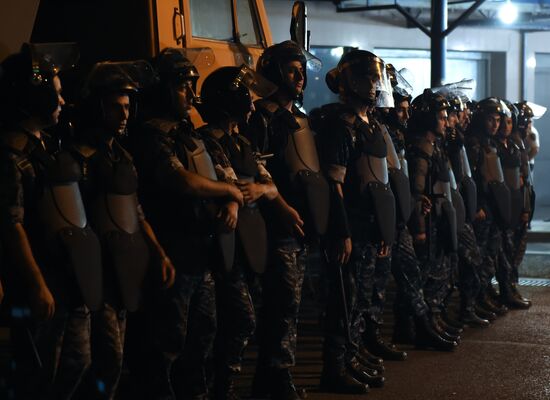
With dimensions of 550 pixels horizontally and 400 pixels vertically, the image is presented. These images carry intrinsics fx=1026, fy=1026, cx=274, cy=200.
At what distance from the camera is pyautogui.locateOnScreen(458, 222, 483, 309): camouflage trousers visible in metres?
8.54

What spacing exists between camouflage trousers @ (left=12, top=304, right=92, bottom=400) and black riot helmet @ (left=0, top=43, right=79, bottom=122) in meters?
0.85

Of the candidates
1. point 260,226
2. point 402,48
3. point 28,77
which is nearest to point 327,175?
point 260,226

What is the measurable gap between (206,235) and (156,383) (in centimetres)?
78

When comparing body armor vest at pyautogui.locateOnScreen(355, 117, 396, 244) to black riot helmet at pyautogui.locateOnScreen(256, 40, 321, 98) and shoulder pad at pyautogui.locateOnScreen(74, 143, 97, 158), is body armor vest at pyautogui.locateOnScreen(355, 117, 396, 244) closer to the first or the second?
black riot helmet at pyautogui.locateOnScreen(256, 40, 321, 98)

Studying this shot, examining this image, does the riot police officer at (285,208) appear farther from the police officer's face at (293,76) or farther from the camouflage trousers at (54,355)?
the camouflage trousers at (54,355)

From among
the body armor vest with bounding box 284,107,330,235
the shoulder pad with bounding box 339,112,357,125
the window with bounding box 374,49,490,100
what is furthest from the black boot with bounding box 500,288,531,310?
the window with bounding box 374,49,490,100

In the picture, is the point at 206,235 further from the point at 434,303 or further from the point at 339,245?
the point at 434,303

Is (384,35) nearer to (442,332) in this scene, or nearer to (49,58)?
(442,332)

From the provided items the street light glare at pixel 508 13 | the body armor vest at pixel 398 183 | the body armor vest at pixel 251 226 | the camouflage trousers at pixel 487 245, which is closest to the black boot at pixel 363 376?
the body armor vest at pixel 398 183

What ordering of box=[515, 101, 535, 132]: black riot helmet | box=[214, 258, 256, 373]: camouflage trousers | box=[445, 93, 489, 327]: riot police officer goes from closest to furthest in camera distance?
box=[214, 258, 256, 373]: camouflage trousers < box=[445, 93, 489, 327]: riot police officer < box=[515, 101, 535, 132]: black riot helmet

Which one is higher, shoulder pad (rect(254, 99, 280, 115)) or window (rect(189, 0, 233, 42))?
window (rect(189, 0, 233, 42))

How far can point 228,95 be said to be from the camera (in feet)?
18.2

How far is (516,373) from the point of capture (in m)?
6.93

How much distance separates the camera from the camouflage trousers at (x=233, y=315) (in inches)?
213
